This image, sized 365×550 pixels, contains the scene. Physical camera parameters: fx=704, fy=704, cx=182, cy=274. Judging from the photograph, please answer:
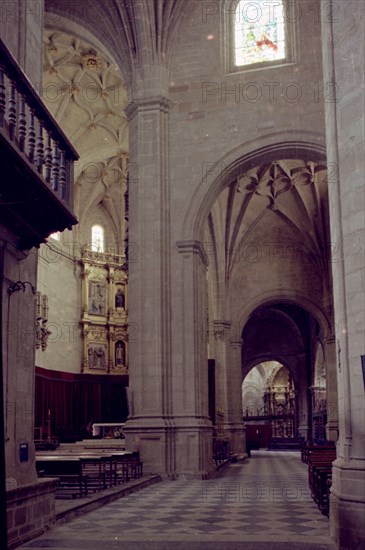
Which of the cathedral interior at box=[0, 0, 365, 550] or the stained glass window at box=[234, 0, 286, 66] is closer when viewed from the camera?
the cathedral interior at box=[0, 0, 365, 550]

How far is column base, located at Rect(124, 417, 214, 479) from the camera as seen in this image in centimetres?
1658

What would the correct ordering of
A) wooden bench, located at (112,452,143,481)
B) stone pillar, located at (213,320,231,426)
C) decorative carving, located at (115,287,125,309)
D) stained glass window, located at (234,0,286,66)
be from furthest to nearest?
decorative carving, located at (115,287,125,309) < stone pillar, located at (213,320,231,426) < stained glass window, located at (234,0,286,66) < wooden bench, located at (112,452,143,481)

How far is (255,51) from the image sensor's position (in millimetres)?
19297

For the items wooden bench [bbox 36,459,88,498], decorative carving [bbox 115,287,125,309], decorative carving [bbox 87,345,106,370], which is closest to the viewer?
wooden bench [bbox 36,459,88,498]

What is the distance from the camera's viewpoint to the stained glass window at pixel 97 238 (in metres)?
33.1

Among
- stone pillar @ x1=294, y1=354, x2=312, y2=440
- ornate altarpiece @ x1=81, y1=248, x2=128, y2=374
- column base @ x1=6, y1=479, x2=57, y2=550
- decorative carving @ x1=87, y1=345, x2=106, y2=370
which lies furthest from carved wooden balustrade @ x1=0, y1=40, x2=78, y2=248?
stone pillar @ x1=294, y1=354, x2=312, y2=440

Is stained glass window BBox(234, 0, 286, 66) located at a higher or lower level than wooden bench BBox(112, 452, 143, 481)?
higher

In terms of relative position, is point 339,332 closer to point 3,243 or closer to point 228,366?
point 3,243

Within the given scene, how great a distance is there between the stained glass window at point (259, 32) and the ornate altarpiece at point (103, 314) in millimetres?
13629

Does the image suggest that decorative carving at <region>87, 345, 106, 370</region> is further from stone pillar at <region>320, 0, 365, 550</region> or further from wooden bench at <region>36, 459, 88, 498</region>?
stone pillar at <region>320, 0, 365, 550</region>

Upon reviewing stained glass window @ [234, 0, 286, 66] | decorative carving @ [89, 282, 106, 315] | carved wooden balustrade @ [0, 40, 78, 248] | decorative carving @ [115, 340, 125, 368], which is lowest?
decorative carving @ [115, 340, 125, 368]

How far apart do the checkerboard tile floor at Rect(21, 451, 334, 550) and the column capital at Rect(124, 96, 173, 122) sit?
31.9 feet

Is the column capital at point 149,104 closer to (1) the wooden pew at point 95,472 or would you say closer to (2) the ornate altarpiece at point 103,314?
(1) the wooden pew at point 95,472

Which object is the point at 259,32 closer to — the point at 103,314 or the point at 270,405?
the point at 103,314
